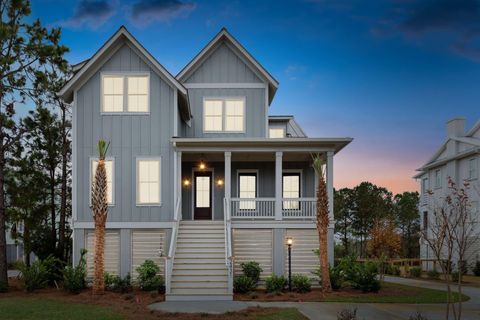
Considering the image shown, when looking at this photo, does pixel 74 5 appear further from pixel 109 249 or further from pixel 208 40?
pixel 109 249

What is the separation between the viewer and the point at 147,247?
1825 cm

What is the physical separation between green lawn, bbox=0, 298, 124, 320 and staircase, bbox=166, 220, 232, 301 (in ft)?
9.21

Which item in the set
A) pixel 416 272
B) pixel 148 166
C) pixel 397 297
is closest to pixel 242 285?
pixel 397 297

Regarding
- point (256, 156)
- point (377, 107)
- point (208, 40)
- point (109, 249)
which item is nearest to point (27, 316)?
point (109, 249)

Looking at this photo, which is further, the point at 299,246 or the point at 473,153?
the point at 473,153

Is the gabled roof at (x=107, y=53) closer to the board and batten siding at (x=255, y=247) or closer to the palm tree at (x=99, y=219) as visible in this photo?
the palm tree at (x=99, y=219)

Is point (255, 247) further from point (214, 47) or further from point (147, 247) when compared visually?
point (214, 47)

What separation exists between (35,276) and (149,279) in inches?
176

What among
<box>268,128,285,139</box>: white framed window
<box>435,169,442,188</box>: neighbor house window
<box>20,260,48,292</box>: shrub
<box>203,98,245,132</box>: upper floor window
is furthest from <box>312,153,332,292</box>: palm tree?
<box>435,169,442,188</box>: neighbor house window

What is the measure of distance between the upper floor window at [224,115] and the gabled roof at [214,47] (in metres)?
1.62

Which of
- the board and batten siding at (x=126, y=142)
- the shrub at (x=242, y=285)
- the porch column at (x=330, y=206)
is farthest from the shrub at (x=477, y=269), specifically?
the board and batten siding at (x=126, y=142)

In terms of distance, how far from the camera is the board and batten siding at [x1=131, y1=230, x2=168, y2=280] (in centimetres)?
1817

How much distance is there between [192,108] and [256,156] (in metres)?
3.90

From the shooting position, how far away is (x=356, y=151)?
3409 centimetres
